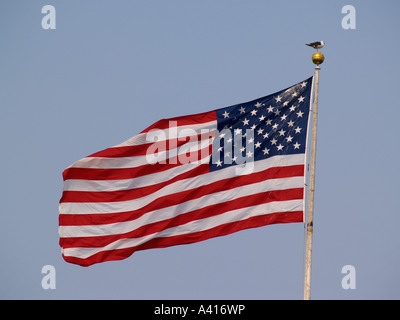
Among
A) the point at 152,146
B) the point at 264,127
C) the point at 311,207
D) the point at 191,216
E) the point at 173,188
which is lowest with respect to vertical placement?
the point at 191,216

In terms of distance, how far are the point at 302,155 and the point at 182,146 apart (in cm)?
423

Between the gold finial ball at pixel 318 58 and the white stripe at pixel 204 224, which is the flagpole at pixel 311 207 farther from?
the white stripe at pixel 204 224

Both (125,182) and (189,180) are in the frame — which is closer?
(189,180)

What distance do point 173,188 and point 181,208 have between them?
745mm

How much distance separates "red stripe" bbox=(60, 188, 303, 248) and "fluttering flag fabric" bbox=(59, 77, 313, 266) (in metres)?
0.03

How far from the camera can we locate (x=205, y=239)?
32.8 metres

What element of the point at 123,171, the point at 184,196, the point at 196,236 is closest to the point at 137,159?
the point at 123,171

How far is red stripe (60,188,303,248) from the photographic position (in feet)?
105

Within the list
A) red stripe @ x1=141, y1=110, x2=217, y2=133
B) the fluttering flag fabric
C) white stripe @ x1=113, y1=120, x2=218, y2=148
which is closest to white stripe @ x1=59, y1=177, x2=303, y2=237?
the fluttering flag fabric

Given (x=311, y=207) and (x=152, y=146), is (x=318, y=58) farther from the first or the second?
(x=152, y=146)

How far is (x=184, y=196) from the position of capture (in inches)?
1294

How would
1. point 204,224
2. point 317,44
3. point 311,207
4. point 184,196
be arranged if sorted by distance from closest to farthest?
point 311,207
point 317,44
point 204,224
point 184,196

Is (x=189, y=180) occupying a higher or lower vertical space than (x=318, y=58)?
lower

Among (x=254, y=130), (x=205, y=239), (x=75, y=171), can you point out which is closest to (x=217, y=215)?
(x=205, y=239)
